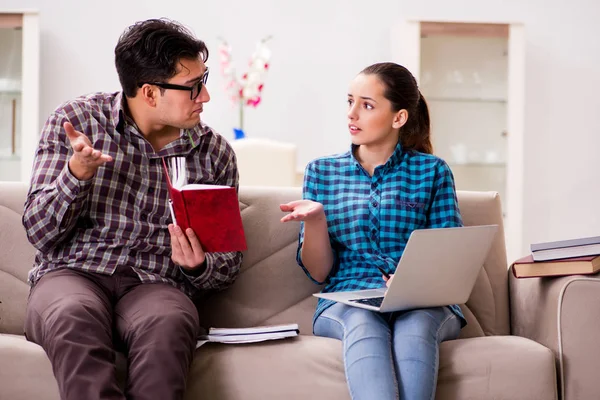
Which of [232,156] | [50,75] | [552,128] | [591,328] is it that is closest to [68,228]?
[232,156]

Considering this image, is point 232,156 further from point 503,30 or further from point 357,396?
point 503,30

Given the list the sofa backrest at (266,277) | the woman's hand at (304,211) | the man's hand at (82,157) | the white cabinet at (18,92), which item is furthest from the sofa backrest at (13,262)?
the white cabinet at (18,92)

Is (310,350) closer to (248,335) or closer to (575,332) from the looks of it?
(248,335)

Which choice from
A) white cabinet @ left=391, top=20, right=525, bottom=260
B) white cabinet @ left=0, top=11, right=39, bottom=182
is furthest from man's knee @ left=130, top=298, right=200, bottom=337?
white cabinet @ left=391, top=20, right=525, bottom=260

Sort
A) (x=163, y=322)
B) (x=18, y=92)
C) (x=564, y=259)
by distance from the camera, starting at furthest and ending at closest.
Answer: (x=18, y=92) < (x=564, y=259) < (x=163, y=322)

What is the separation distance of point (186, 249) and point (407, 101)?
2.40 feet

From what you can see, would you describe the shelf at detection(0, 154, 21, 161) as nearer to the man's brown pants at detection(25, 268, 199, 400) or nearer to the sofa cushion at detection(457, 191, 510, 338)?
the man's brown pants at detection(25, 268, 199, 400)

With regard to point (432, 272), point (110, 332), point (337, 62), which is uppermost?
point (337, 62)

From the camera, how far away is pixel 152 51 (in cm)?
175

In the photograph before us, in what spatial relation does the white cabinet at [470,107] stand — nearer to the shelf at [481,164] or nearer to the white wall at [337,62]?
the shelf at [481,164]

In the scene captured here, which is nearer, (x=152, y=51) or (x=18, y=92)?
(x=152, y=51)

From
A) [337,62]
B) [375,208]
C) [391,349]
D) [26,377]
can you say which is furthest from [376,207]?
[337,62]

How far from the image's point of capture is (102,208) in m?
1.72

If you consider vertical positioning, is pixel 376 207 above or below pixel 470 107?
below
